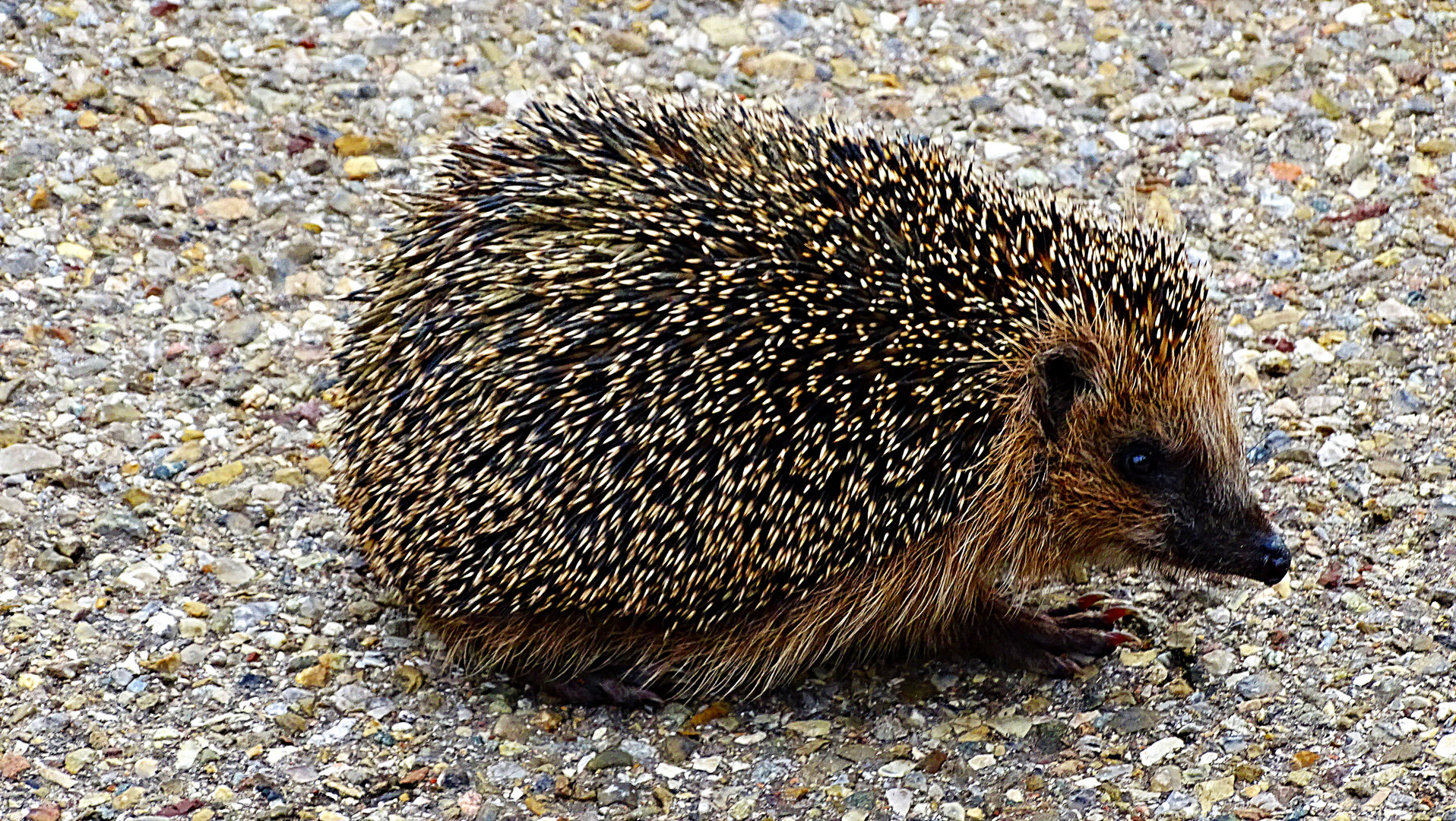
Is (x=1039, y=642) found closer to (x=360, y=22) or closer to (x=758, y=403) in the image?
(x=758, y=403)

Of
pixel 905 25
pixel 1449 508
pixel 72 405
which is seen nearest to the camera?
pixel 1449 508

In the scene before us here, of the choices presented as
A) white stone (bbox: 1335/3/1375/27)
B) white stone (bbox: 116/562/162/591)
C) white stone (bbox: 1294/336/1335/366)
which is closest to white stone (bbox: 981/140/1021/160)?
white stone (bbox: 1294/336/1335/366)

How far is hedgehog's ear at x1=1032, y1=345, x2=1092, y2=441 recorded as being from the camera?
598cm

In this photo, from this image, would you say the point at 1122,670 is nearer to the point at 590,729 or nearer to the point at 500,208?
the point at 590,729

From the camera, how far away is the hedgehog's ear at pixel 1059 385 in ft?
19.6

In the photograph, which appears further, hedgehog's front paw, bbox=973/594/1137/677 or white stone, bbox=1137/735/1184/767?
hedgehog's front paw, bbox=973/594/1137/677

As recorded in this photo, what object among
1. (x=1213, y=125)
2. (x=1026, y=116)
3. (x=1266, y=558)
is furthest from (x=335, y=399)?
(x=1213, y=125)

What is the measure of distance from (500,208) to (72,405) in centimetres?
277

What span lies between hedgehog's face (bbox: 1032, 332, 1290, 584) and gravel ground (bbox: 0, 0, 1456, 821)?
0.36 m

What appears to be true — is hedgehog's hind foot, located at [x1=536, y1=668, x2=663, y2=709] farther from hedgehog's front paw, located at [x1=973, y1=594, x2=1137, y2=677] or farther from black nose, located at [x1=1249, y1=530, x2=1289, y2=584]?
black nose, located at [x1=1249, y1=530, x2=1289, y2=584]

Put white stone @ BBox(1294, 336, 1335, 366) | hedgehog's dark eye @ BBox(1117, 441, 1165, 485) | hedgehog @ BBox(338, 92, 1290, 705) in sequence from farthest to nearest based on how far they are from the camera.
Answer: white stone @ BBox(1294, 336, 1335, 366) → hedgehog's dark eye @ BBox(1117, 441, 1165, 485) → hedgehog @ BBox(338, 92, 1290, 705)

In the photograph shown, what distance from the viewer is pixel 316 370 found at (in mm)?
8305

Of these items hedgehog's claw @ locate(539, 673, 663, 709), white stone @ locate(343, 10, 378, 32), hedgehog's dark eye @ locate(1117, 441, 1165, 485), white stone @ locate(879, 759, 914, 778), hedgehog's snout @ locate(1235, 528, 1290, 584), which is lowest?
hedgehog's claw @ locate(539, 673, 663, 709)

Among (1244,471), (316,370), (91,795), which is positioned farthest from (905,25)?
(91,795)
